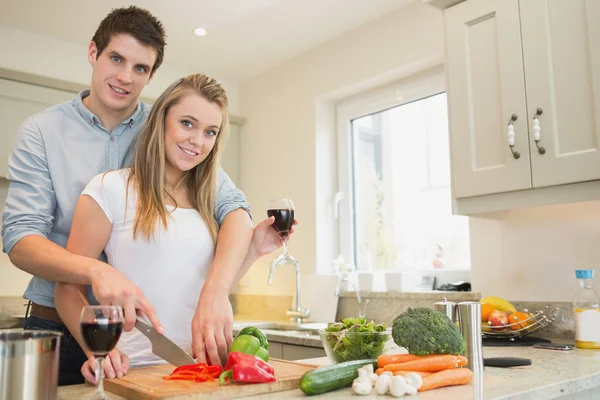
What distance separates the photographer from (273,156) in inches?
159

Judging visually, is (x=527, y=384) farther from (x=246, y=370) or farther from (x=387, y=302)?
(x=387, y=302)

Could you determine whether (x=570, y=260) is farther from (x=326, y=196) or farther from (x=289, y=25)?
(x=289, y=25)

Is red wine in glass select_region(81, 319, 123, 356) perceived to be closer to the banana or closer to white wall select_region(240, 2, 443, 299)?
the banana

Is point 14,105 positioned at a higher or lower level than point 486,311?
higher

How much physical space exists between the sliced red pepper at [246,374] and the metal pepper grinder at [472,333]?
0.51 metres

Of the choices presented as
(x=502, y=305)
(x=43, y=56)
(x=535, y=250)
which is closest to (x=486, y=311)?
(x=502, y=305)

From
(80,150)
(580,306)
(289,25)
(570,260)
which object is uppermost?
(289,25)

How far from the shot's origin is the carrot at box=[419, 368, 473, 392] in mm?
1139

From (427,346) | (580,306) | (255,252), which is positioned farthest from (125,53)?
(580,306)

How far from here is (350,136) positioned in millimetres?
3701

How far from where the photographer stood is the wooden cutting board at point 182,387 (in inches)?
40.9

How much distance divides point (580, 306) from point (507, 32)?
41.2 inches

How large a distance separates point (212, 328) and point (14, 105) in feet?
8.76

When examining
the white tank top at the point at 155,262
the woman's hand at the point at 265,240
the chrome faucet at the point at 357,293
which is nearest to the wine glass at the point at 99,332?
the white tank top at the point at 155,262
